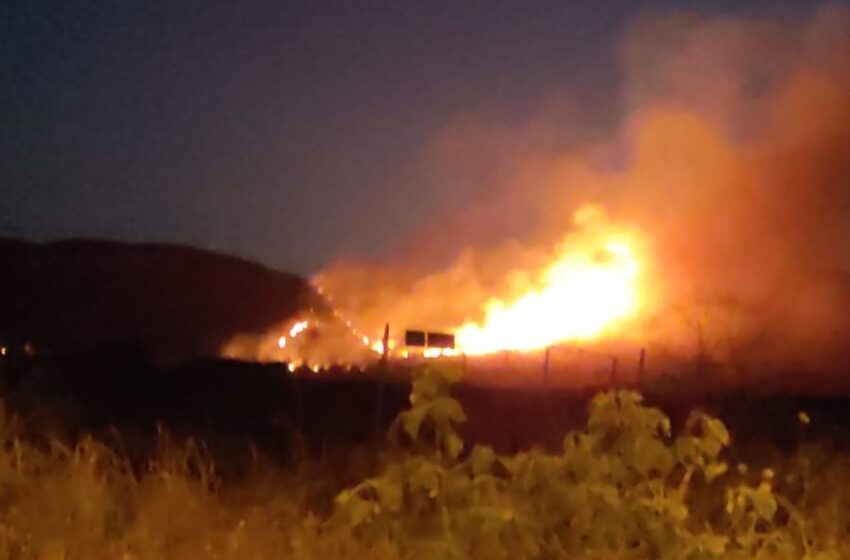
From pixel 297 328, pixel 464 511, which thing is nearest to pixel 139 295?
pixel 297 328

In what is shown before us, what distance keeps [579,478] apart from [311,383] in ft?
60.9

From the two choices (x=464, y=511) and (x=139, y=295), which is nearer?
(x=464, y=511)

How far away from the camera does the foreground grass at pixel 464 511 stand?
643 cm

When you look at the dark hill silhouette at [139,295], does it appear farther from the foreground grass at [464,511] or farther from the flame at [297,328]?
the foreground grass at [464,511]

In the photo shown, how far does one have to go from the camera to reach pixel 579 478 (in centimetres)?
658

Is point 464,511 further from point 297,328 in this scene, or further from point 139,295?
point 139,295

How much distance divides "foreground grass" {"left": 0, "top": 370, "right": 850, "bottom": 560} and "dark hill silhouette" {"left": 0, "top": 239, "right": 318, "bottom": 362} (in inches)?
1106

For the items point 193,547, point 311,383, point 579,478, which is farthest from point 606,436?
point 311,383

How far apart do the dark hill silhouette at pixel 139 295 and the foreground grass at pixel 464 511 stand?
2808cm

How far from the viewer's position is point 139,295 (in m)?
57.2

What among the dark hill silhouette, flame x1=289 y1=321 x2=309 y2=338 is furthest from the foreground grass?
flame x1=289 y1=321 x2=309 y2=338

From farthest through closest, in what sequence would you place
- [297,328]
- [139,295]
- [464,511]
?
1. [139,295]
2. [297,328]
3. [464,511]

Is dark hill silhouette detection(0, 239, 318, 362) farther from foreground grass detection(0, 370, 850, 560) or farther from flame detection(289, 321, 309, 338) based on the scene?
foreground grass detection(0, 370, 850, 560)

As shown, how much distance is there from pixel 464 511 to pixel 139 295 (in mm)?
52199
